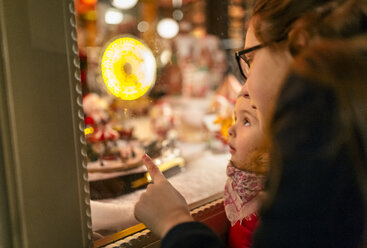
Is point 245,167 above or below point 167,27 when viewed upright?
below

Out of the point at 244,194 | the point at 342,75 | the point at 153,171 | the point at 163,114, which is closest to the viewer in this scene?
the point at 342,75

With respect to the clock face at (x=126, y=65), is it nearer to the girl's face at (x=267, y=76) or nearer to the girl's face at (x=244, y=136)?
the girl's face at (x=244, y=136)

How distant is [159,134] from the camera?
4.82ft

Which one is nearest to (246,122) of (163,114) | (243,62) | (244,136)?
(244,136)

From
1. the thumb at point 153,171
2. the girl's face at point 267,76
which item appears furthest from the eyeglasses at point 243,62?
the thumb at point 153,171

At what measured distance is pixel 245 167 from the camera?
2.30ft

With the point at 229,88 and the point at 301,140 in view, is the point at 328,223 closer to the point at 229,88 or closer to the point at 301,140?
the point at 301,140

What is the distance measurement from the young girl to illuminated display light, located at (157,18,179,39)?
51.5 inches

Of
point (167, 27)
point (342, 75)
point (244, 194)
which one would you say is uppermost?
point (167, 27)

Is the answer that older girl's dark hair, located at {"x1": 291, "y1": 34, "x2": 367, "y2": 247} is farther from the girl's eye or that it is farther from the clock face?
the clock face

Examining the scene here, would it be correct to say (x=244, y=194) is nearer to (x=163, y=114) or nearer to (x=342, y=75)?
(x=342, y=75)

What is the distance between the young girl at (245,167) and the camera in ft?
2.24

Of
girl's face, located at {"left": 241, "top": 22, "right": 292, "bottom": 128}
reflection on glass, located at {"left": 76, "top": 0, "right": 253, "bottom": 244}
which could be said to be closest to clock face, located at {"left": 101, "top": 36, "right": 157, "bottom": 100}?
reflection on glass, located at {"left": 76, "top": 0, "right": 253, "bottom": 244}

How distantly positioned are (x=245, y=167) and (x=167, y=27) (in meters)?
1.47
